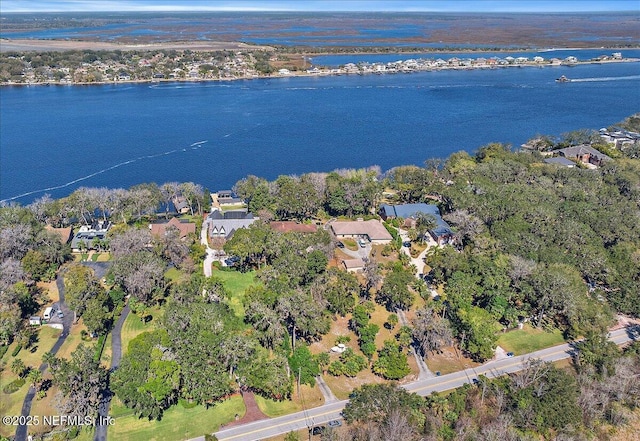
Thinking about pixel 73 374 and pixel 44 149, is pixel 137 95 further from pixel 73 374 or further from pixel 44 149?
pixel 73 374

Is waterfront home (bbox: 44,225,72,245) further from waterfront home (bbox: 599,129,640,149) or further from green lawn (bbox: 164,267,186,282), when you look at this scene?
waterfront home (bbox: 599,129,640,149)

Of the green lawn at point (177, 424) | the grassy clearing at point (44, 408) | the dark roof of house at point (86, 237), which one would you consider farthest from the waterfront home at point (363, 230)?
the grassy clearing at point (44, 408)

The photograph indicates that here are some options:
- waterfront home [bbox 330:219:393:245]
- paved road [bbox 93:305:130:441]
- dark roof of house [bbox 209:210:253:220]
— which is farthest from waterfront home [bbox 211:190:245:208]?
paved road [bbox 93:305:130:441]

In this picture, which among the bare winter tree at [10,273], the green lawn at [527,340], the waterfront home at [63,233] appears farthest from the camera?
the waterfront home at [63,233]

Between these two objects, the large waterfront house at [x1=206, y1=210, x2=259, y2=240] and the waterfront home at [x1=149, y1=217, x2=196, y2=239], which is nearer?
the waterfront home at [x1=149, y1=217, x2=196, y2=239]

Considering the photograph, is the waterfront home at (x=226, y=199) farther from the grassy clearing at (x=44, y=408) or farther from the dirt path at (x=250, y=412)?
the dirt path at (x=250, y=412)

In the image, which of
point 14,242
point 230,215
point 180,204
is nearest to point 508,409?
point 230,215
